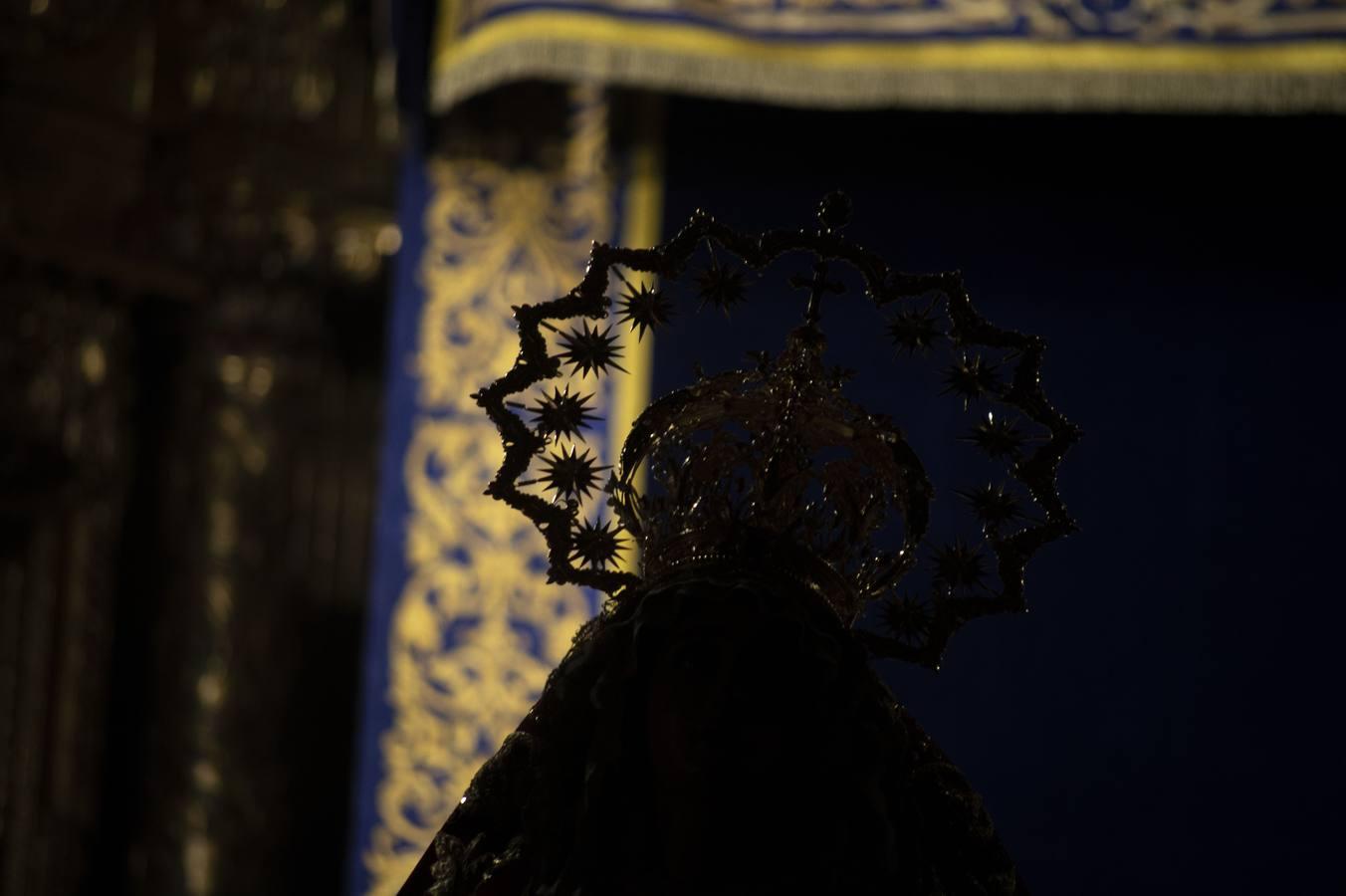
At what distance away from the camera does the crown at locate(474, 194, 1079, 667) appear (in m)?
1.51

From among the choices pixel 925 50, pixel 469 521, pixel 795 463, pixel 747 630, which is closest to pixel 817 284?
pixel 795 463

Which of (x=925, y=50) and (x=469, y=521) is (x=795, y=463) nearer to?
(x=925, y=50)

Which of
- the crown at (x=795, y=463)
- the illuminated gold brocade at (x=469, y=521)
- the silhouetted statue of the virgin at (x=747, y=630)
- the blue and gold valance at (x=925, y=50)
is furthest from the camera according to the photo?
the illuminated gold brocade at (x=469, y=521)

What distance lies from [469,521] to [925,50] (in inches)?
43.8

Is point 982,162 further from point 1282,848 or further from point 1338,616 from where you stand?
point 1282,848

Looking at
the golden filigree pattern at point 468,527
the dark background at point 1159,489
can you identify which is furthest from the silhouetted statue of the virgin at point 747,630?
the golden filigree pattern at point 468,527

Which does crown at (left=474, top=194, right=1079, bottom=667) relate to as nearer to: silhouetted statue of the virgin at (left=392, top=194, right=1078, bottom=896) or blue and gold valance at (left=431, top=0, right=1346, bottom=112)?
silhouetted statue of the virgin at (left=392, top=194, right=1078, bottom=896)

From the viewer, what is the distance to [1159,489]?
282 centimetres

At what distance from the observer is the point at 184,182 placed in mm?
3562

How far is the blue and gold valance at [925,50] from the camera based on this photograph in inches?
105

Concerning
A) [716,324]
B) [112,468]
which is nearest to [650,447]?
[716,324]

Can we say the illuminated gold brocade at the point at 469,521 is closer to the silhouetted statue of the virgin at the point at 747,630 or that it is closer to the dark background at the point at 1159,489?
the dark background at the point at 1159,489

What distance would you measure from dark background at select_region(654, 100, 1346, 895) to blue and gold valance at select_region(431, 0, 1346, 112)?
9.7 inches

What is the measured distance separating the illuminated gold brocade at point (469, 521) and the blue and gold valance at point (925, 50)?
1.05ft
